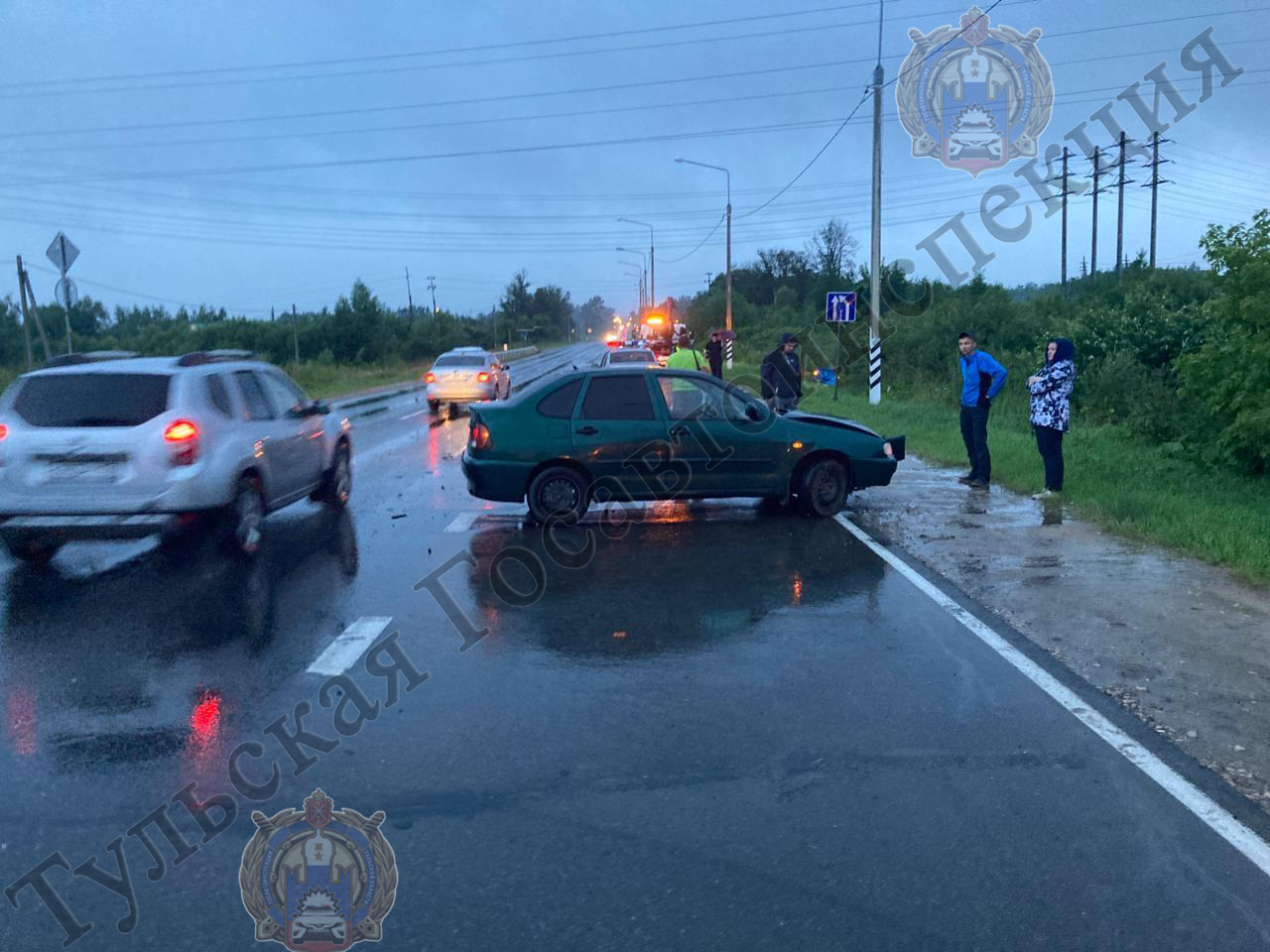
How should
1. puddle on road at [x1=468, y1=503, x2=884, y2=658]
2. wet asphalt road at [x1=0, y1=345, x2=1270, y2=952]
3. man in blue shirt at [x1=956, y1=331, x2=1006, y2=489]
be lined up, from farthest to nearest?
man in blue shirt at [x1=956, y1=331, x2=1006, y2=489] → puddle on road at [x1=468, y1=503, x2=884, y2=658] → wet asphalt road at [x1=0, y1=345, x2=1270, y2=952]

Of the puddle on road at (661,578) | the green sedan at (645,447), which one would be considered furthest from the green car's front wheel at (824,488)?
the puddle on road at (661,578)

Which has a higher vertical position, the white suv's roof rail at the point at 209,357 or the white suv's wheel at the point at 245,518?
the white suv's roof rail at the point at 209,357

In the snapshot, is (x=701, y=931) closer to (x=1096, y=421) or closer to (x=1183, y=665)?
(x=1183, y=665)

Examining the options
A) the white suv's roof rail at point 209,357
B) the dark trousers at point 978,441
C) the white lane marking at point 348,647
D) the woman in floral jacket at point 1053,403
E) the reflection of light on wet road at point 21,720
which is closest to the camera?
the reflection of light on wet road at point 21,720

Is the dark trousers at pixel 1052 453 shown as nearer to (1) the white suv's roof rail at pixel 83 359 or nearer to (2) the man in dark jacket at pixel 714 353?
(1) the white suv's roof rail at pixel 83 359

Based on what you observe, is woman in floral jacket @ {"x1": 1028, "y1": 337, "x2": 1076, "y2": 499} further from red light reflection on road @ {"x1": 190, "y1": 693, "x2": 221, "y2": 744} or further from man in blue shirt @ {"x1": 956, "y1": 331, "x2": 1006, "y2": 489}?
red light reflection on road @ {"x1": 190, "y1": 693, "x2": 221, "y2": 744}

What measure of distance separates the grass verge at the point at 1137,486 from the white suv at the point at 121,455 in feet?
26.3

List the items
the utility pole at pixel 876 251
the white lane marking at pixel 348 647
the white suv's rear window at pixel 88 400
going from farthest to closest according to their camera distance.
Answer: the utility pole at pixel 876 251, the white suv's rear window at pixel 88 400, the white lane marking at pixel 348 647

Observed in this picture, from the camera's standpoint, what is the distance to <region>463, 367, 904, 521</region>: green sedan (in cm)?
1084

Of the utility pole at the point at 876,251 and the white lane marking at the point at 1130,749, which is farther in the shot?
the utility pole at the point at 876,251

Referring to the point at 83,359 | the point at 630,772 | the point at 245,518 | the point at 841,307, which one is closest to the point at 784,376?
the point at 841,307

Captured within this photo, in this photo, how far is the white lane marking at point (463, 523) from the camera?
35.2ft

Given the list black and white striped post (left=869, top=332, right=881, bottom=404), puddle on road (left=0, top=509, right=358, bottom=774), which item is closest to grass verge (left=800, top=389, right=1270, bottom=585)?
black and white striped post (left=869, top=332, right=881, bottom=404)

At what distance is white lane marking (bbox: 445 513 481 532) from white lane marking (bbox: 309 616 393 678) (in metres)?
3.44
